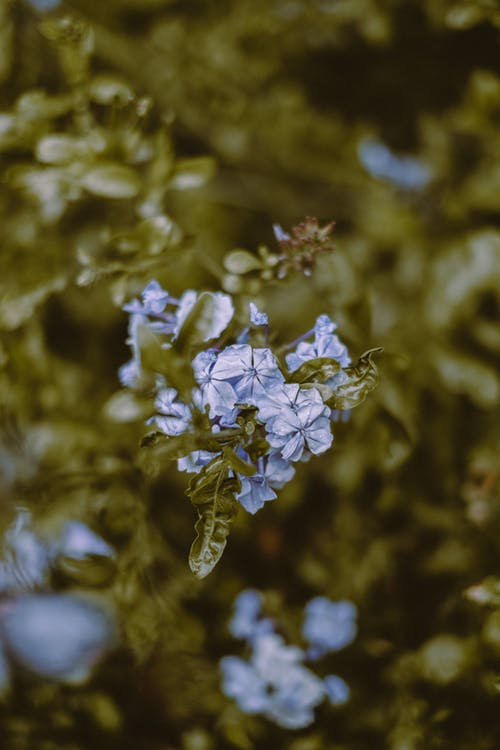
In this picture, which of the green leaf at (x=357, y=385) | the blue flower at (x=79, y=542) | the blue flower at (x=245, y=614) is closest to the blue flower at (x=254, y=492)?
the green leaf at (x=357, y=385)

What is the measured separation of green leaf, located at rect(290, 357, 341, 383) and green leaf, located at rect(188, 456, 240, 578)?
0.45 ft

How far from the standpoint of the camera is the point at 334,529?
1584 mm

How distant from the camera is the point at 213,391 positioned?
73 cm

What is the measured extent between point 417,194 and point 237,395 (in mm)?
1247

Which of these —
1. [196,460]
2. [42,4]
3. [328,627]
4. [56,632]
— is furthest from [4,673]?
[42,4]

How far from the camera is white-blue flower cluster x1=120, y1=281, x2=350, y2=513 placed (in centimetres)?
72

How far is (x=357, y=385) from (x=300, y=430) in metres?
0.09

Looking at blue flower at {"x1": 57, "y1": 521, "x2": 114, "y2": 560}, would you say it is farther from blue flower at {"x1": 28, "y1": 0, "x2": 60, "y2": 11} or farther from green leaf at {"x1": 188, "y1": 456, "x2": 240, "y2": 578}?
blue flower at {"x1": 28, "y1": 0, "x2": 60, "y2": 11}

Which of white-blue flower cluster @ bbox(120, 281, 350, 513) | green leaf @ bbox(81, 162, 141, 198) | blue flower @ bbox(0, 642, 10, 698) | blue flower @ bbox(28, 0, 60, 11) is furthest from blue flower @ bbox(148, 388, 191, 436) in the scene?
blue flower @ bbox(28, 0, 60, 11)

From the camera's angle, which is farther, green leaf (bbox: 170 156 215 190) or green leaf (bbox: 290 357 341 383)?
green leaf (bbox: 170 156 215 190)

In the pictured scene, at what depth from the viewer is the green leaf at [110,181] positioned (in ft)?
3.46

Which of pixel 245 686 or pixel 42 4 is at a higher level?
pixel 42 4

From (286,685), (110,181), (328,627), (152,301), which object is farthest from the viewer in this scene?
(328,627)

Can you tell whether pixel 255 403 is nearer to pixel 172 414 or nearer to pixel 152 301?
pixel 172 414
